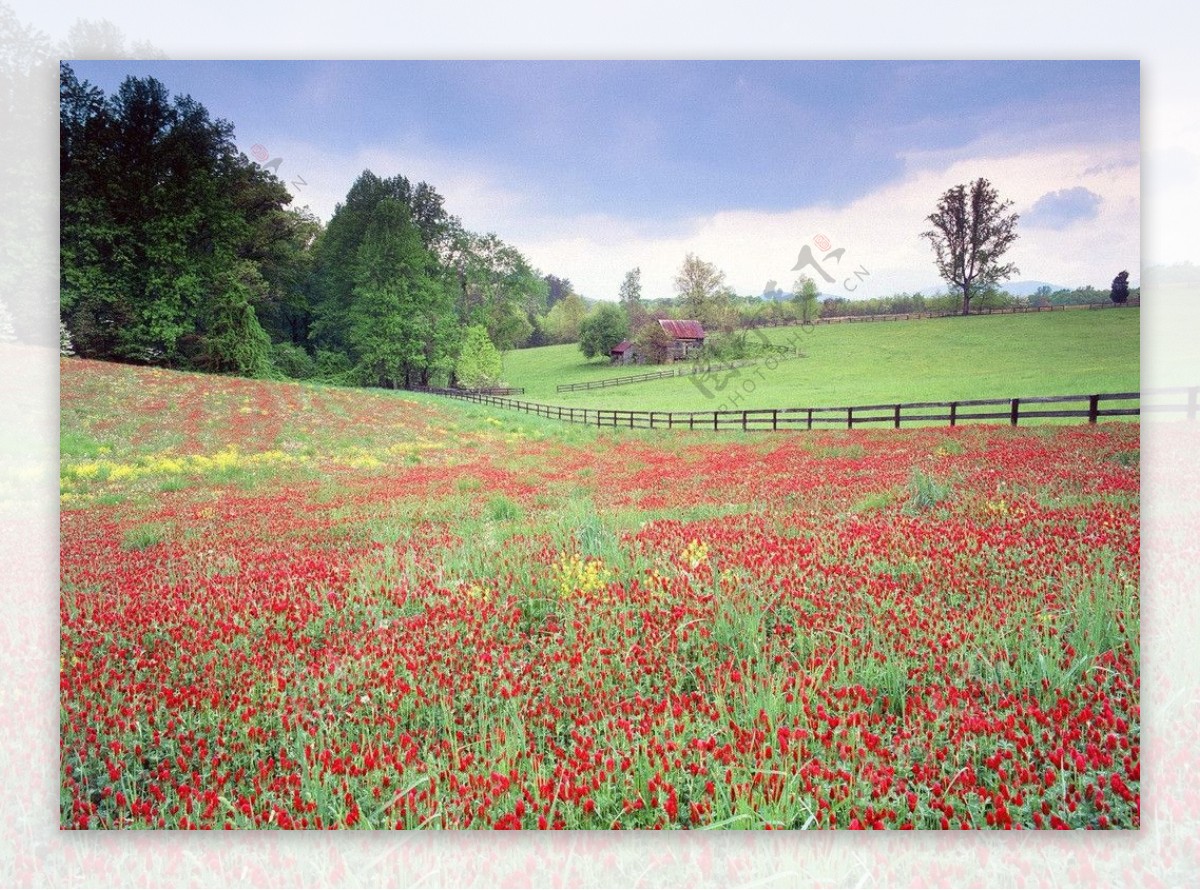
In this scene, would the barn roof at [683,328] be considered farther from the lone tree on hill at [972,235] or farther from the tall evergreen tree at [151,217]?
the tall evergreen tree at [151,217]

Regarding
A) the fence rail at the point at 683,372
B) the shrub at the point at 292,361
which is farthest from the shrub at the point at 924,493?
the shrub at the point at 292,361

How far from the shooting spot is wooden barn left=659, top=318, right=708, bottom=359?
593 centimetres

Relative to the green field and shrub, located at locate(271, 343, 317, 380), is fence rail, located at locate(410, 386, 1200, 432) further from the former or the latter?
shrub, located at locate(271, 343, 317, 380)

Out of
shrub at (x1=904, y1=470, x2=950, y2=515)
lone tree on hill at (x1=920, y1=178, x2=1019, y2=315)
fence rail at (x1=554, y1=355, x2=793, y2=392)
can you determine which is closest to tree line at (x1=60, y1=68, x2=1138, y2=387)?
lone tree on hill at (x1=920, y1=178, x2=1019, y2=315)

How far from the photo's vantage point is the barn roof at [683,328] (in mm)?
5918

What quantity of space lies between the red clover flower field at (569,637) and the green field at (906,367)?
46cm

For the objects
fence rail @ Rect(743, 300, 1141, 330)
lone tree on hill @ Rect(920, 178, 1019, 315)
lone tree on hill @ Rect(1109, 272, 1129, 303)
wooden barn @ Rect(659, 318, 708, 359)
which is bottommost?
wooden barn @ Rect(659, 318, 708, 359)

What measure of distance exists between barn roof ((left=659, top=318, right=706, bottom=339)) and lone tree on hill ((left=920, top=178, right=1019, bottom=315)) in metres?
1.85

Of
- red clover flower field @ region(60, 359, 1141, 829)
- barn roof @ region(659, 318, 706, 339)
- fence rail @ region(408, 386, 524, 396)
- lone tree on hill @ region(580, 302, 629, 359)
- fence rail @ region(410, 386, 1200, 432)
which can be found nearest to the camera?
red clover flower field @ region(60, 359, 1141, 829)

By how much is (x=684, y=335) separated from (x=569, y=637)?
277 cm

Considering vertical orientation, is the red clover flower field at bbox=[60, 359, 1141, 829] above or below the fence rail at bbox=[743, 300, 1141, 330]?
below

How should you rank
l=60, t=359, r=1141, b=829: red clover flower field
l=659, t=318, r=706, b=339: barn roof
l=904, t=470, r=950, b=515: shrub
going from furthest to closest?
l=659, t=318, r=706, b=339: barn roof < l=904, t=470, r=950, b=515: shrub < l=60, t=359, r=1141, b=829: red clover flower field

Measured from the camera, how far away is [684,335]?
595 centimetres

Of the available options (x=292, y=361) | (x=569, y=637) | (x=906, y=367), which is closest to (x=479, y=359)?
(x=292, y=361)
